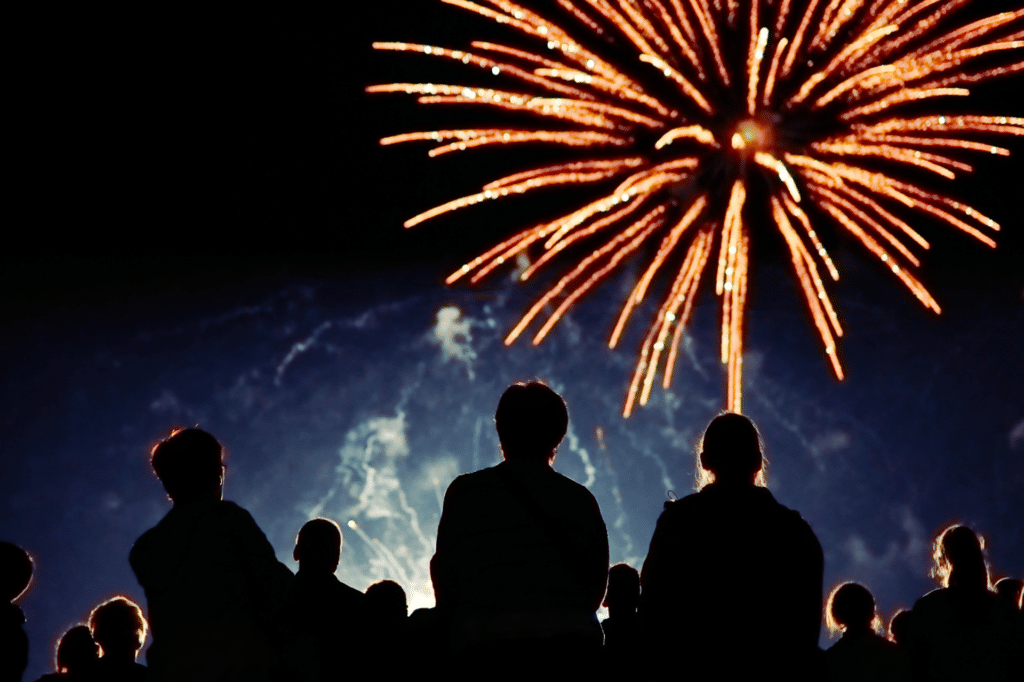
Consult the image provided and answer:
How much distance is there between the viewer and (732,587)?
2.38 metres

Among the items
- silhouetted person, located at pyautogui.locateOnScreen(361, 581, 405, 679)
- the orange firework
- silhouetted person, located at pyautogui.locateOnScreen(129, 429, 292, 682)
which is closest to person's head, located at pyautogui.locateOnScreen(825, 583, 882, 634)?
silhouetted person, located at pyautogui.locateOnScreen(361, 581, 405, 679)

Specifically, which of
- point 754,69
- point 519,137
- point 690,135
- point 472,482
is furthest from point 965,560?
point 519,137

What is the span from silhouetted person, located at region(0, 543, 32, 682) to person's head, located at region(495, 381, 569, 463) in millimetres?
1954

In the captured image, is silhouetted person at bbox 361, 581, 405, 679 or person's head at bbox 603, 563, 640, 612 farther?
person's head at bbox 603, 563, 640, 612

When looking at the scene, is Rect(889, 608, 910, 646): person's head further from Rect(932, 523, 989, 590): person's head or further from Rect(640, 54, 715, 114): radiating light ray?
Rect(640, 54, 715, 114): radiating light ray

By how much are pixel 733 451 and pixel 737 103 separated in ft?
20.4

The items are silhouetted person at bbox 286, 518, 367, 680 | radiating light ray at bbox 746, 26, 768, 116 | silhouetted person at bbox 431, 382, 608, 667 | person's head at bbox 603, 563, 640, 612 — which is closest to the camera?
silhouetted person at bbox 431, 382, 608, 667

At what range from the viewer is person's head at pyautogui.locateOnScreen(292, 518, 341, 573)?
132 inches

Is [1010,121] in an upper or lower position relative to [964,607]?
upper

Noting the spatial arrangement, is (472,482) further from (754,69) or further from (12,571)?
(754,69)

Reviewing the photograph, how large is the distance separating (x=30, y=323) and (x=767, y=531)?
11756 millimetres

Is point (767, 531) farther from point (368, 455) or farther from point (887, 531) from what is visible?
point (887, 531)

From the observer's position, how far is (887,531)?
43.9ft

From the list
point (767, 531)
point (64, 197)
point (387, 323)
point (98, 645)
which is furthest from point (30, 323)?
point (767, 531)
